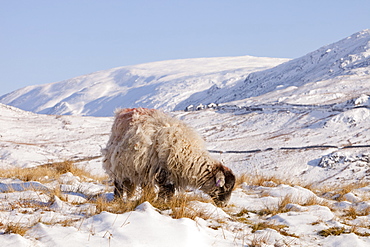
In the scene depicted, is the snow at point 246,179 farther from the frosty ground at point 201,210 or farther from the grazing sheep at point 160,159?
the grazing sheep at point 160,159

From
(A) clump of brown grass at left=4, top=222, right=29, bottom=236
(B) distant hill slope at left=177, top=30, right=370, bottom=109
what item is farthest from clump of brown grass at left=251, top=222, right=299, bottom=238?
(B) distant hill slope at left=177, top=30, right=370, bottom=109

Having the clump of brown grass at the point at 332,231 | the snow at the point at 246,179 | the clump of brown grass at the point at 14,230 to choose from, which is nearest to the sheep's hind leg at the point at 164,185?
the snow at the point at 246,179

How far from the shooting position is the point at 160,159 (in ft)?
22.7

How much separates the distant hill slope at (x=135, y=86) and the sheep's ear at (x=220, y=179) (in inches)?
4488

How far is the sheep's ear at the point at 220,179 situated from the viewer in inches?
287

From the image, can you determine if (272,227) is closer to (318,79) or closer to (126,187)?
(126,187)

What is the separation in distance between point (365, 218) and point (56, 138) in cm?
2484

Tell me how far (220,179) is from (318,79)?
57309mm

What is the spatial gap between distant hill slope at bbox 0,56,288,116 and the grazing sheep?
113967mm

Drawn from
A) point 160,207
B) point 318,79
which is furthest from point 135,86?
point 160,207

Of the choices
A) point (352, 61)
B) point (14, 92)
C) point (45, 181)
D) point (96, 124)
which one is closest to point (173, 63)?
point (14, 92)

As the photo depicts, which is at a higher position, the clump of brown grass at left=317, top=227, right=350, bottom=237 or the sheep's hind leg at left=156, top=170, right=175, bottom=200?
the sheep's hind leg at left=156, top=170, right=175, bottom=200

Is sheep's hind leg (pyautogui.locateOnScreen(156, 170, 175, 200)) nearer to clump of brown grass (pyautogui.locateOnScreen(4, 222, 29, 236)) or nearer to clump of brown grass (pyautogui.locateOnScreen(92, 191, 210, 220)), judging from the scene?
clump of brown grass (pyautogui.locateOnScreen(92, 191, 210, 220))

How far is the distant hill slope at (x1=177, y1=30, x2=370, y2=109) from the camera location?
41.2 meters
